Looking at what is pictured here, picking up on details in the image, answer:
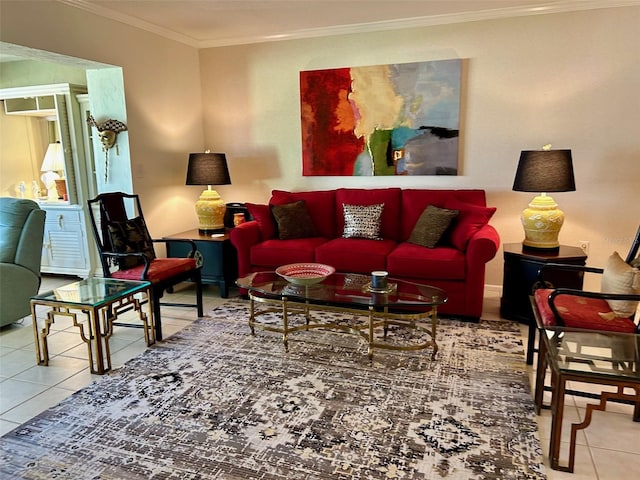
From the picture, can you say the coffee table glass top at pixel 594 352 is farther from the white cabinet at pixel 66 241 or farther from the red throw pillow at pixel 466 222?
the white cabinet at pixel 66 241

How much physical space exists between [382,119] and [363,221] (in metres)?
1.09

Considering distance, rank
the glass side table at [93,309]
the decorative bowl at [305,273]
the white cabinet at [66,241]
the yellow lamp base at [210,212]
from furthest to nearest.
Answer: the white cabinet at [66,241], the yellow lamp base at [210,212], the decorative bowl at [305,273], the glass side table at [93,309]

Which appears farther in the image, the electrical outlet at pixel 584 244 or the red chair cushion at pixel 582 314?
the electrical outlet at pixel 584 244

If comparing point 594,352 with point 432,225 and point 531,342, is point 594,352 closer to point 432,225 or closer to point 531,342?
point 531,342

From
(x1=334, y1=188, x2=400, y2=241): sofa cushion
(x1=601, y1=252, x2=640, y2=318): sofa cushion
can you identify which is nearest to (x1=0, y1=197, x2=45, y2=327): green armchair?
(x1=334, y1=188, x2=400, y2=241): sofa cushion

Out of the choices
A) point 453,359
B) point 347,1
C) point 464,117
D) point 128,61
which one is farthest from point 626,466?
point 128,61

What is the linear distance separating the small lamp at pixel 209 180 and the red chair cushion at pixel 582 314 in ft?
10.4

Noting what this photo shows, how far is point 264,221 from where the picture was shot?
4.32 m

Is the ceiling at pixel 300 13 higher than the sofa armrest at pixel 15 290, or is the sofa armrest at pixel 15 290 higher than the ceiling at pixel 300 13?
the ceiling at pixel 300 13

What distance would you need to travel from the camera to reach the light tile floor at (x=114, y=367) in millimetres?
1962

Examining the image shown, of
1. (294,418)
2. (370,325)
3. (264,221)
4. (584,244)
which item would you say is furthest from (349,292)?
(584,244)

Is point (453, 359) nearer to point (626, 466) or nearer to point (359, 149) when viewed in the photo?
point (626, 466)

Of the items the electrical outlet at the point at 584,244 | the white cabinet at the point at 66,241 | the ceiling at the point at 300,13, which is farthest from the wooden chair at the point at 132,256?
the electrical outlet at the point at 584,244

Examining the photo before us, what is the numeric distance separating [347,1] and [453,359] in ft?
9.76
